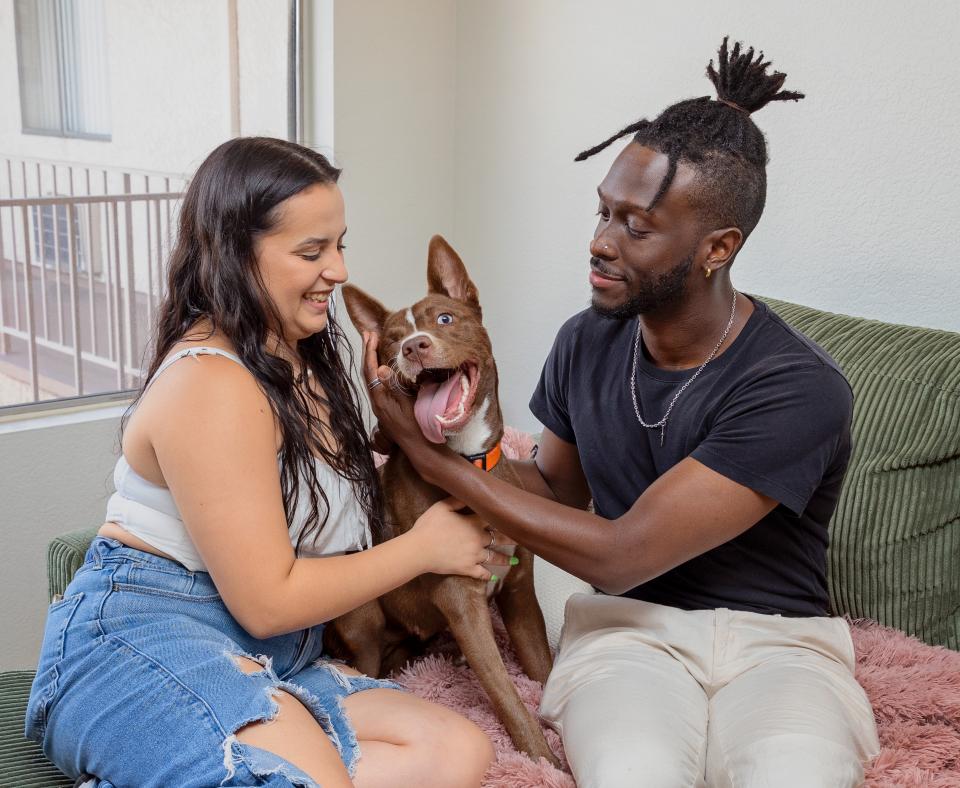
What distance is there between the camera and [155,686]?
4.49ft

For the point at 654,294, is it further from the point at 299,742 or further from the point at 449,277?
the point at 299,742

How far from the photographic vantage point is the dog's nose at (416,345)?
1592mm

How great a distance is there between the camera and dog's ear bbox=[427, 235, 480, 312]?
179 centimetres

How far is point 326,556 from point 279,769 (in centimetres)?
42

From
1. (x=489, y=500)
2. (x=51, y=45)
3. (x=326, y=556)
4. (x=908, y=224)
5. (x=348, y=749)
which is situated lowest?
(x=348, y=749)

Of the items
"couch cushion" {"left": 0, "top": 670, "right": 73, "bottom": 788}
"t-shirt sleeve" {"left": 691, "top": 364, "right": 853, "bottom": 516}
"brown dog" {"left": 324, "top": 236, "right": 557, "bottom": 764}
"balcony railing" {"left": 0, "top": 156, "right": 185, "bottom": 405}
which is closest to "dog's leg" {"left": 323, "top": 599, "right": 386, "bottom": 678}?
"brown dog" {"left": 324, "top": 236, "right": 557, "bottom": 764}

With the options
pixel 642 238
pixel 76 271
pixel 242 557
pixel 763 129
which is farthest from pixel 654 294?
pixel 76 271

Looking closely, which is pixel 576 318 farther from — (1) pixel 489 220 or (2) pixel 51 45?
(2) pixel 51 45

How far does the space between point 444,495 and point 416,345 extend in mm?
316

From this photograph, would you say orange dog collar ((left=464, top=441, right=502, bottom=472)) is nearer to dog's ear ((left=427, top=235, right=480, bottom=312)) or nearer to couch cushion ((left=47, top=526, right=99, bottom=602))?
dog's ear ((left=427, top=235, right=480, bottom=312))

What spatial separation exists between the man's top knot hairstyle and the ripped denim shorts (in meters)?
0.94

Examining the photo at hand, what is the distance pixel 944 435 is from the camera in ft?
6.17

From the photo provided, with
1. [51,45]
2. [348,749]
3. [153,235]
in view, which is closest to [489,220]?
[153,235]

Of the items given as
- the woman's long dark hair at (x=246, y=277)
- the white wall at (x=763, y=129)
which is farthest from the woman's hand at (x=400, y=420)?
the white wall at (x=763, y=129)
